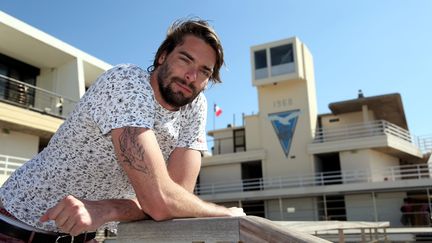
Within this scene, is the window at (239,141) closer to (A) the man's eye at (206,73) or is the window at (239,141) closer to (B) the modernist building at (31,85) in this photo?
(B) the modernist building at (31,85)

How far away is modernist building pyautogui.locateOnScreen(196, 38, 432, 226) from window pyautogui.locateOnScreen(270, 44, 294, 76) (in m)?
0.06

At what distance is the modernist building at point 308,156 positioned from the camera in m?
20.9

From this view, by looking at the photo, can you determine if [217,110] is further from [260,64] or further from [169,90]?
[169,90]

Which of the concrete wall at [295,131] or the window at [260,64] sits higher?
the window at [260,64]

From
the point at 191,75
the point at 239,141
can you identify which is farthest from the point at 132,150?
the point at 239,141

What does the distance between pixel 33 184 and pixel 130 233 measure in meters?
0.54

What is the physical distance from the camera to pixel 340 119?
25.1 meters

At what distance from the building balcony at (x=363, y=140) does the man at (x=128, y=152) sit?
21.3 m

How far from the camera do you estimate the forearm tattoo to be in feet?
3.98

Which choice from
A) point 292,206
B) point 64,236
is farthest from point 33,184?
point 292,206

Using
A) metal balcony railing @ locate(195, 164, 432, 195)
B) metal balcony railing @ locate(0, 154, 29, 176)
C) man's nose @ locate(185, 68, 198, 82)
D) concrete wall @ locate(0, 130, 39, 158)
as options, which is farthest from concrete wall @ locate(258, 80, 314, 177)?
man's nose @ locate(185, 68, 198, 82)

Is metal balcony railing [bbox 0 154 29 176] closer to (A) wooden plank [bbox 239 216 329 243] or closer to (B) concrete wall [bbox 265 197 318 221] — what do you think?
(A) wooden plank [bbox 239 216 329 243]

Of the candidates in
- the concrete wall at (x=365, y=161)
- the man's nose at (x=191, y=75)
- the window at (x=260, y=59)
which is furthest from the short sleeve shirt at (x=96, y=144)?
the window at (x=260, y=59)

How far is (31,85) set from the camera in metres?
13.0
